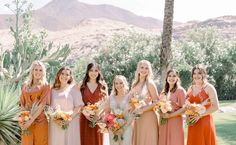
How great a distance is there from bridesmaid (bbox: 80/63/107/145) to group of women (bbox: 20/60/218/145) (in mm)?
19

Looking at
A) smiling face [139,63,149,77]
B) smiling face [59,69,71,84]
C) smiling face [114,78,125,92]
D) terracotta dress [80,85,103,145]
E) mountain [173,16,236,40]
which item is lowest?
terracotta dress [80,85,103,145]

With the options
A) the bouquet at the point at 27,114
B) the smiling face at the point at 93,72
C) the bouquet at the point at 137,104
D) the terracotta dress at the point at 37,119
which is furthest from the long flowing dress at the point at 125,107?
the bouquet at the point at 27,114

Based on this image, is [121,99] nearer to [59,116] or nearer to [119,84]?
[119,84]

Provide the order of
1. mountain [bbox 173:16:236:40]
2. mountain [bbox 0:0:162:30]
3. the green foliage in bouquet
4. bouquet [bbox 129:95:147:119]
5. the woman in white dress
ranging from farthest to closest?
mountain [bbox 0:0:162:30], mountain [bbox 173:16:236:40], the green foliage in bouquet, the woman in white dress, bouquet [bbox 129:95:147:119]

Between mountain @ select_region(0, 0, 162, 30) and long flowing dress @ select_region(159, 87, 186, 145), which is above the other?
mountain @ select_region(0, 0, 162, 30)

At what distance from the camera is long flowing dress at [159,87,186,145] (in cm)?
812

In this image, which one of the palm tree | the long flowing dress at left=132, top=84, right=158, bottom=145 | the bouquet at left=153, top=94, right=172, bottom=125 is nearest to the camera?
the bouquet at left=153, top=94, right=172, bottom=125

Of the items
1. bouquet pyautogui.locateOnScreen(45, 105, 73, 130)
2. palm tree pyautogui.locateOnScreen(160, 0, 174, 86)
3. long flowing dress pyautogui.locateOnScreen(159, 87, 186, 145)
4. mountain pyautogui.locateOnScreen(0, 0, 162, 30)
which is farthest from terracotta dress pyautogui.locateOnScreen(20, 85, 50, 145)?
mountain pyautogui.locateOnScreen(0, 0, 162, 30)

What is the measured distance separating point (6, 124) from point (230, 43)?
31810 mm

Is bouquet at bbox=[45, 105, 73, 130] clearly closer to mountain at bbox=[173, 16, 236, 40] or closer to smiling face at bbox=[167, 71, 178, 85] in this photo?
smiling face at bbox=[167, 71, 178, 85]

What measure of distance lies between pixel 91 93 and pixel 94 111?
0.63m

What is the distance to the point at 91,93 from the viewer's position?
8500 mm

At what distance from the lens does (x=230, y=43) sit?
126ft

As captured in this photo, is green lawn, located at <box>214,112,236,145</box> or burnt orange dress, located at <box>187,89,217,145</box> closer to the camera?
burnt orange dress, located at <box>187,89,217,145</box>
